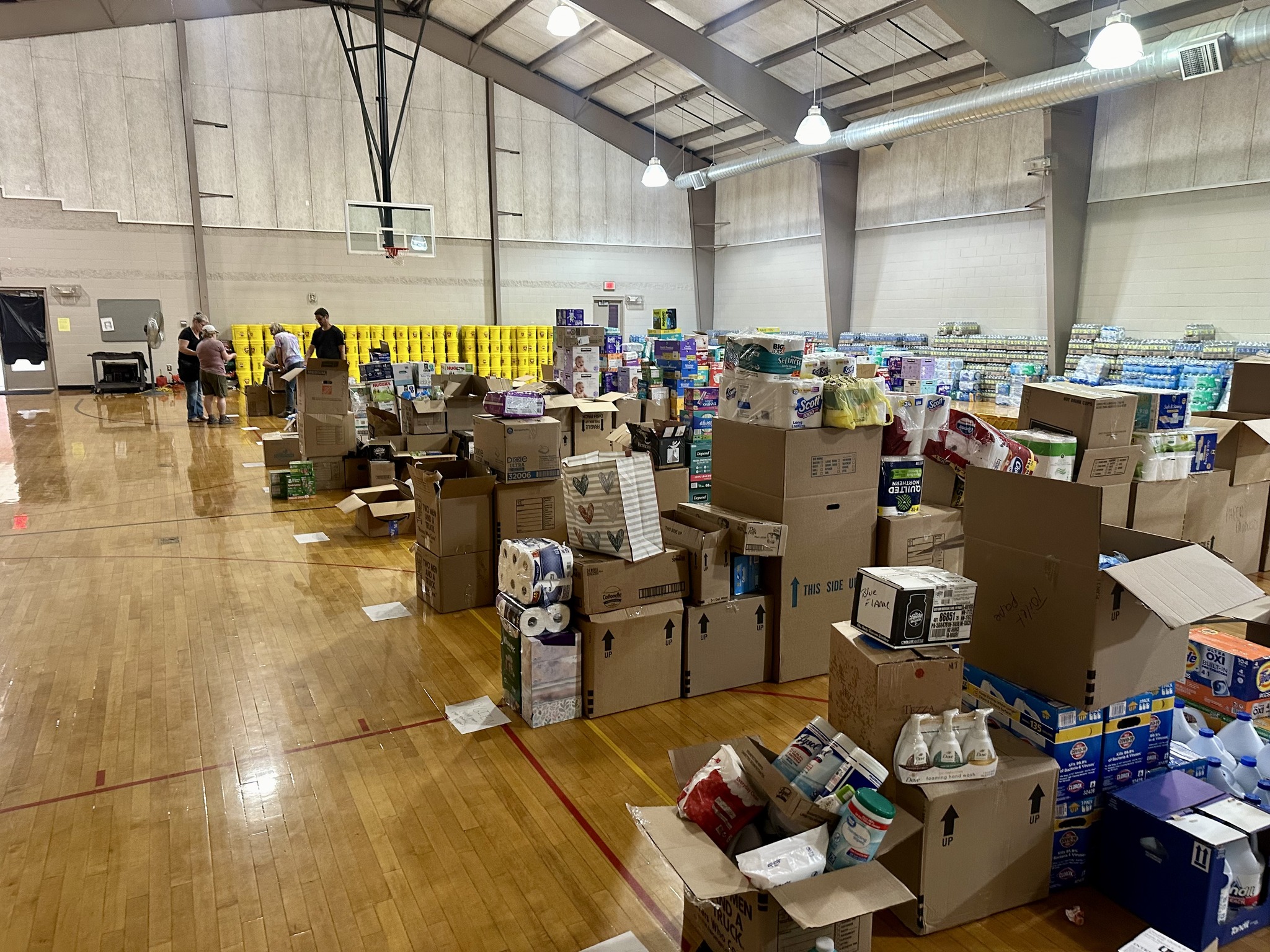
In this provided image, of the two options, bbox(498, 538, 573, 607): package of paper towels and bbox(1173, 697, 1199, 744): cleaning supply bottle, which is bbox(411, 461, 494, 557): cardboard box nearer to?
bbox(498, 538, 573, 607): package of paper towels

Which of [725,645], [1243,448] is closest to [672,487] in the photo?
[725,645]

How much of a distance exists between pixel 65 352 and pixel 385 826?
1525 cm

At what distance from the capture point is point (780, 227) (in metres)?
16.3

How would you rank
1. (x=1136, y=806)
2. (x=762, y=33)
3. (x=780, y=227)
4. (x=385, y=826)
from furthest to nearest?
1. (x=780, y=227)
2. (x=762, y=33)
3. (x=385, y=826)
4. (x=1136, y=806)

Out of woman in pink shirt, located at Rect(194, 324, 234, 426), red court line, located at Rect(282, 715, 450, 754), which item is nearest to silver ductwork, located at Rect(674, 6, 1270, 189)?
red court line, located at Rect(282, 715, 450, 754)

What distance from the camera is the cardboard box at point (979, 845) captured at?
206 centimetres

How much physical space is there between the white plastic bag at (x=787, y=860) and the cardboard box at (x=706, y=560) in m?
1.54

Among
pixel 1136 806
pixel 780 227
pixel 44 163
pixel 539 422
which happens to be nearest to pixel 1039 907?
pixel 1136 806

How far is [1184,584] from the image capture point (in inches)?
83.5

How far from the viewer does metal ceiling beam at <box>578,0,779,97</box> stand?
36.3 feet

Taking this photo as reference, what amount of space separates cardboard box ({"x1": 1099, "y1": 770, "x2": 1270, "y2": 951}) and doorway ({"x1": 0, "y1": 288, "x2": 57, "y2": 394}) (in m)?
16.7

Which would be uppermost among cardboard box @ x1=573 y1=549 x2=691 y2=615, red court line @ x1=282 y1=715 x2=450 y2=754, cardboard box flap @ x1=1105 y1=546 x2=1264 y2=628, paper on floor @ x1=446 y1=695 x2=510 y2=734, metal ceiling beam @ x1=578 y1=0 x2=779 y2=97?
metal ceiling beam @ x1=578 y1=0 x2=779 y2=97

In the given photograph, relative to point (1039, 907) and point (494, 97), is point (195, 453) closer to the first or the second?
point (1039, 907)

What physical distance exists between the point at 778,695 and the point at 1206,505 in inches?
128
